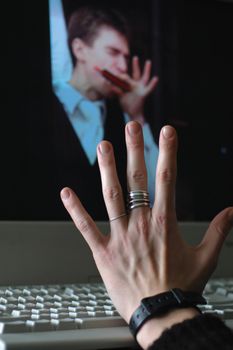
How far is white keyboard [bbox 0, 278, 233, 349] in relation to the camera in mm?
716

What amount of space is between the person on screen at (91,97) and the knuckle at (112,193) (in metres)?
0.27

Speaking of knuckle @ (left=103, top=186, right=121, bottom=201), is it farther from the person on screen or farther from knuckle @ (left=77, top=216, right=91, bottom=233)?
the person on screen

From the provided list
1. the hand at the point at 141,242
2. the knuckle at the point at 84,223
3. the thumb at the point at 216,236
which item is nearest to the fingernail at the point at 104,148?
the hand at the point at 141,242

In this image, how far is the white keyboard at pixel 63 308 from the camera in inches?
28.2

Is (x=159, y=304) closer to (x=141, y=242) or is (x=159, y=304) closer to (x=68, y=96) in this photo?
(x=141, y=242)

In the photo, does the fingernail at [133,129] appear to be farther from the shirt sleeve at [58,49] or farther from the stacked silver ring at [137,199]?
the shirt sleeve at [58,49]

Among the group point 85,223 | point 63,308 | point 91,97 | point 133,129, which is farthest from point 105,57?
point 63,308

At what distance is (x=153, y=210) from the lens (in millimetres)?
886

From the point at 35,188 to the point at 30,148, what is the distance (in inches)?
3.2

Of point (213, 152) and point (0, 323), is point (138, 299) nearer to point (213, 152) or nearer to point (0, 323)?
point (0, 323)

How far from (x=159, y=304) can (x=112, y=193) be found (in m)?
0.21

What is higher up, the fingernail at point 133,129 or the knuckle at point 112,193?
the fingernail at point 133,129

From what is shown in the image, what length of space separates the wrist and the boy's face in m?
0.58

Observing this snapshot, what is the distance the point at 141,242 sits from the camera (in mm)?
855
